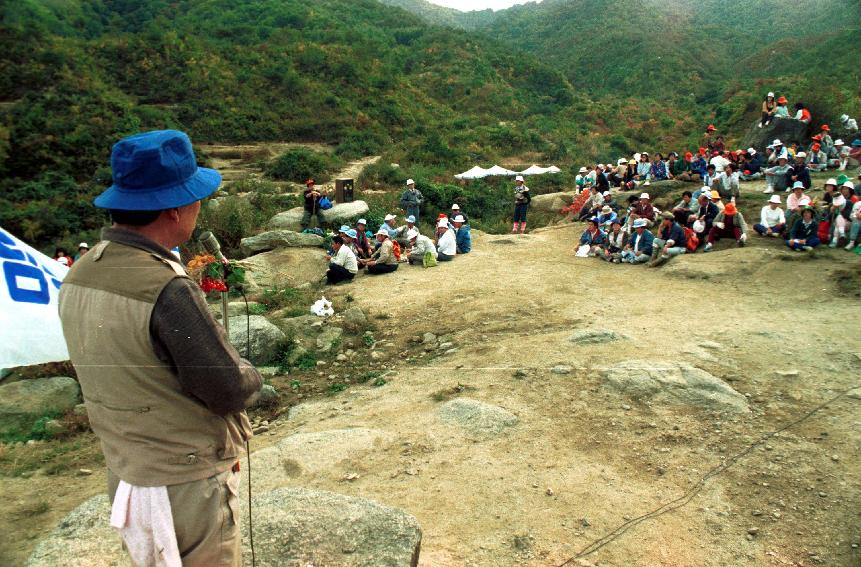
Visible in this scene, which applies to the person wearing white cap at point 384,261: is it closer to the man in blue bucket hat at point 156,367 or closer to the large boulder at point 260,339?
the large boulder at point 260,339

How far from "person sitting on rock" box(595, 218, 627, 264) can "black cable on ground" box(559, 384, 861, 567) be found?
17.9ft

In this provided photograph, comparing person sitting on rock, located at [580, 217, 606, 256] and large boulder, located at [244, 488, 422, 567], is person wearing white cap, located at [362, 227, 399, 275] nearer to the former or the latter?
person sitting on rock, located at [580, 217, 606, 256]

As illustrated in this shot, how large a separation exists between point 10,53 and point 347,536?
23.5 meters

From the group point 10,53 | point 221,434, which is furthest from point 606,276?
point 10,53

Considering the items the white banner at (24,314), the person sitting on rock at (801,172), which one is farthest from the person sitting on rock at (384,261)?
the person sitting on rock at (801,172)

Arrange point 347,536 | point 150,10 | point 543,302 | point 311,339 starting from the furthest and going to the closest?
point 150,10 < point 543,302 < point 311,339 < point 347,536

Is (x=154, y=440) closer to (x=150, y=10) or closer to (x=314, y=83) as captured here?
(x=314, y=83)

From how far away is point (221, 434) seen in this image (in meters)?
1.72

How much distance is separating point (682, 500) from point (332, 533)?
2139mm

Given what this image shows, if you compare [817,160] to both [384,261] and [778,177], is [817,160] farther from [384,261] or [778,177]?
[384,261]

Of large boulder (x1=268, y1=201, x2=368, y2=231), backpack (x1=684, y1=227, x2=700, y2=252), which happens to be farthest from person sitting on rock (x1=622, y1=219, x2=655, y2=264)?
large boulder (x1=268, y1=201, x2=368, y2=231)

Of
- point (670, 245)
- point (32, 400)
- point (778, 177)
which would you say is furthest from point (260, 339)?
point (778, 177)

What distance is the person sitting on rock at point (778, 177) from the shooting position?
38.8 ft

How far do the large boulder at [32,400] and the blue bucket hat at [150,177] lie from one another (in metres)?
5.02
